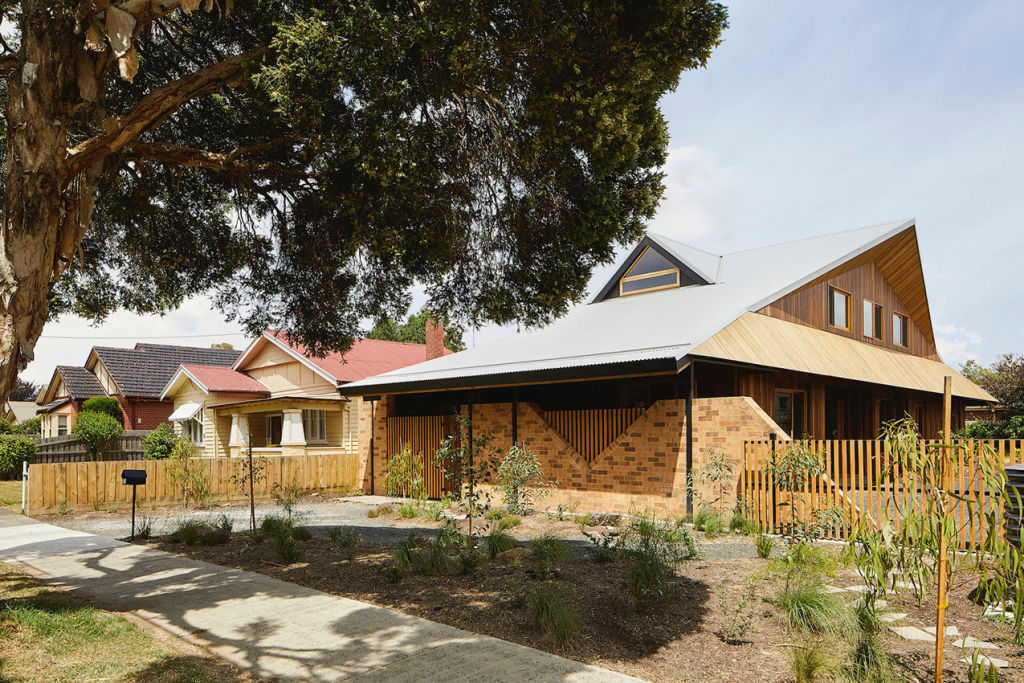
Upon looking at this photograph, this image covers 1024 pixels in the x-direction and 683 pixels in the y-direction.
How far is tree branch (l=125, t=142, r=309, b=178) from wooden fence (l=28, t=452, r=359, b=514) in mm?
9380

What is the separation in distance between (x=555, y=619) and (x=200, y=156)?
7256 millimetres

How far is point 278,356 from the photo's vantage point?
29.5 m

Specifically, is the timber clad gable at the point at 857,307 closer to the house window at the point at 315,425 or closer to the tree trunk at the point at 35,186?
the tree trunk at the point at 35,186

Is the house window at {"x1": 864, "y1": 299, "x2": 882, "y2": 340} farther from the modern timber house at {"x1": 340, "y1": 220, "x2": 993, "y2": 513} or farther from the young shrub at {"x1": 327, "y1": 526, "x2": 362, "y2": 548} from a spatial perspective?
the young shrub at {"x1": 327, "y1": 526, "x2": 362, "y2": 548}

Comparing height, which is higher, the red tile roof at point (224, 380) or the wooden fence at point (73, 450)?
the red tile roof at point (224, 380)

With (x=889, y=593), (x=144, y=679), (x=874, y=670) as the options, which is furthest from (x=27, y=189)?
(x=889, y=593)

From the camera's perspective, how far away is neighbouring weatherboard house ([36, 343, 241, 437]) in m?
33.5

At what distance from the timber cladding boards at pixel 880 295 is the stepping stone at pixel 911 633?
Result: 10.6 metres

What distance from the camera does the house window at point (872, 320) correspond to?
2109cm

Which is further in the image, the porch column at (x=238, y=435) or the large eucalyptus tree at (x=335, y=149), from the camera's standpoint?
the porch column at (x=238, y=435)

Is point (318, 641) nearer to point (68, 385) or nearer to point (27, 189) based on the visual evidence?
point (27, 189)

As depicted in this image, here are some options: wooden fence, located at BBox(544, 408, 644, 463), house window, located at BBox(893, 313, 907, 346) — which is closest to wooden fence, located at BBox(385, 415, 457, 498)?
wooden fence, located at BBox(544, 408, 644, 463)

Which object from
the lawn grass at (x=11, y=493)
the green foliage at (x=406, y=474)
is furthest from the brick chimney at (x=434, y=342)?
the lawn grass at (x=11, y=493)

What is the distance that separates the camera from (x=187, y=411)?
1188 inches
